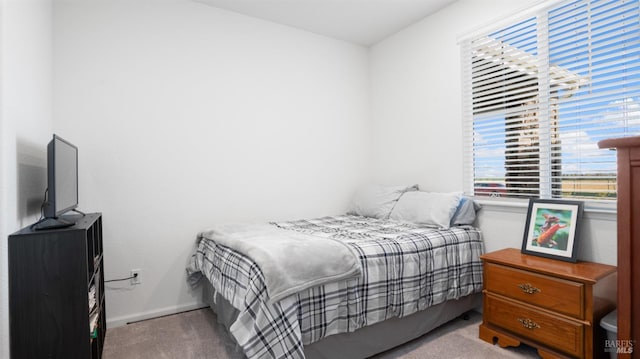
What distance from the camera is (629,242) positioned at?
55.3 inches

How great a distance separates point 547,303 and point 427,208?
3.62 ft

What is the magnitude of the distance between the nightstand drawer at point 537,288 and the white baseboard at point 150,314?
237 cm

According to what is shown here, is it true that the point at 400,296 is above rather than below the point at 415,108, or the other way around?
below

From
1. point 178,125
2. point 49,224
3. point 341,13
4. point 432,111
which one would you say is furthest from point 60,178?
point 432,111

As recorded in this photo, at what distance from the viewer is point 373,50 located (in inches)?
158

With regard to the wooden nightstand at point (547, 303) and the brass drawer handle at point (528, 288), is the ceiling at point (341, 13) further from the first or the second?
the brass drawer handle at point (528, 288)

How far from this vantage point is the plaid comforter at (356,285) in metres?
1.62

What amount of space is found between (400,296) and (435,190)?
1.40m

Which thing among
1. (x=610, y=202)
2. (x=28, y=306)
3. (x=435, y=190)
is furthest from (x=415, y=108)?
(x=28, y=306)

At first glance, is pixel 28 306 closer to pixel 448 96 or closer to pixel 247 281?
pixel 247 281

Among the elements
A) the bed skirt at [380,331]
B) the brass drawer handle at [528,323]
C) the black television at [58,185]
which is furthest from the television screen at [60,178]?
the brass drawer handle at [528,323]

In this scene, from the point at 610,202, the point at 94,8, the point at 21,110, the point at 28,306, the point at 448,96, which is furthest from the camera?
the point at 448,96

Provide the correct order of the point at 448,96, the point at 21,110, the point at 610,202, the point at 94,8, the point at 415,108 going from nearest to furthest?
1. the point at 21,110
2. the point at 610,202
3. the point at 94,8
4. the point at 448,96
5. the point at 415,108

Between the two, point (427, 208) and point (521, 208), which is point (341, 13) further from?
point (521, 208)
